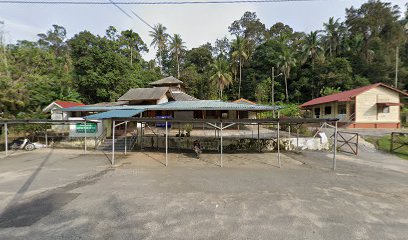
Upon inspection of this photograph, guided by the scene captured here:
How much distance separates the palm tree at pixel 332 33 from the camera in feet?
126

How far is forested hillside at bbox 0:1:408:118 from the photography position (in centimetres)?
2467

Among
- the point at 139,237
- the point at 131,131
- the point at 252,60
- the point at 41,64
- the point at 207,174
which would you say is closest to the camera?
the point at 139,237

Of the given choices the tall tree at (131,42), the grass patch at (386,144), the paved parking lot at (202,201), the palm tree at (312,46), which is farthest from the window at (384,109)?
the tall tree at (131,42)

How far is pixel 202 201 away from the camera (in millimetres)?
5555

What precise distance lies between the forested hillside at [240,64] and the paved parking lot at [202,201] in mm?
16627

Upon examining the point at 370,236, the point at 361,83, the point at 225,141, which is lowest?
the point at 370,236

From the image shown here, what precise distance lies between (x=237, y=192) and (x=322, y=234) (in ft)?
8.59

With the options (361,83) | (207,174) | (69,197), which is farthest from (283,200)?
(361,83)

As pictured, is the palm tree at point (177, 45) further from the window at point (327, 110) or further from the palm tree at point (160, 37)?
the window at point (327, 110)

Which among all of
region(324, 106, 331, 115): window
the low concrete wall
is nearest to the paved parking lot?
the low concrete wall

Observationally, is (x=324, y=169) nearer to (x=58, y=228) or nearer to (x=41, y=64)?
(x=58, y=228)

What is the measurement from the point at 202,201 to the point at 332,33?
46347mm

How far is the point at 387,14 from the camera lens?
37812 millimetres

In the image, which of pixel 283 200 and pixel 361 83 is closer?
pixel 283 200
